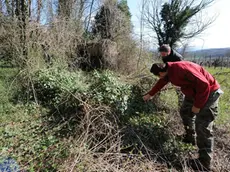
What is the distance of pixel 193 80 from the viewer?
2.15 m

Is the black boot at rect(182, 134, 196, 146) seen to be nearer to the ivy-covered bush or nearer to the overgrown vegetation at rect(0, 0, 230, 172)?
the overgrown vegetation at rect(0, 0, 230, 172)

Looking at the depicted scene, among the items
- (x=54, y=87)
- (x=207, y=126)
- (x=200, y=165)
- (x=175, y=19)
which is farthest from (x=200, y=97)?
(x=175, y=19)

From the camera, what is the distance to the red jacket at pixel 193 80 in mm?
2078

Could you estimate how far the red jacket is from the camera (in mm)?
2078

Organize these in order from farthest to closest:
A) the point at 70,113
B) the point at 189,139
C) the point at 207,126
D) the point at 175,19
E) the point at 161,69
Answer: the point at 175,19, the point at 70,113, the point at 189,139, the point at 161,69, the point at 207,126

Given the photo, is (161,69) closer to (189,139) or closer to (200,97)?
(200,97)

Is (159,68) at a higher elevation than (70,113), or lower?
higher

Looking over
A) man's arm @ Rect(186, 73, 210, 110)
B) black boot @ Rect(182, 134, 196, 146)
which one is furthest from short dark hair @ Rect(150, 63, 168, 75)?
black boot @ Rect(182, 134, 196, 146)

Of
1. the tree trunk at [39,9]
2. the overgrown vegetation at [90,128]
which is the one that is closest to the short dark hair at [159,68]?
the overgrown vegetation at [90,128]

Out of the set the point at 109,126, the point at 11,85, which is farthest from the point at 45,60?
the point at 109,126

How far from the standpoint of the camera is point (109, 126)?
2.88 meters

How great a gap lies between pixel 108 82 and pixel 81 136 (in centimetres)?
144

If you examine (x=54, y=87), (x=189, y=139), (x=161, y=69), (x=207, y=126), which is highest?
(x=161, y=69)

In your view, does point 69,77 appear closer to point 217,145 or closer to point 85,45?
point 85,45
